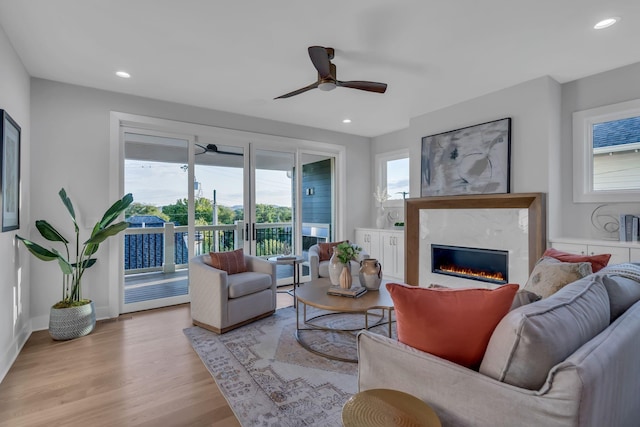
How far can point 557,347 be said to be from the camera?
0.99 m

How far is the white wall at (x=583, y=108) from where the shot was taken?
3129mm

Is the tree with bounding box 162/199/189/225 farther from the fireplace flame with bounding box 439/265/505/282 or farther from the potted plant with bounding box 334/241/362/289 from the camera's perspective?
the fireplace flame with bounding box 439/265/505/282

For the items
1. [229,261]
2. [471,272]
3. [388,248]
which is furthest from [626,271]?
[388,248]

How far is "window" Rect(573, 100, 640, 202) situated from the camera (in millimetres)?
3117

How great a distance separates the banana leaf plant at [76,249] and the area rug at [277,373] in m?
1.28

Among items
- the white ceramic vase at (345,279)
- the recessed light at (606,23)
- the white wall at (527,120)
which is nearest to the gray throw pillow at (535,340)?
the white ceramic vase at (345,279)

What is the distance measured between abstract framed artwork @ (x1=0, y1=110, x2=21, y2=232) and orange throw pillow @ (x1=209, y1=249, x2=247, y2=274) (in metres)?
1.72

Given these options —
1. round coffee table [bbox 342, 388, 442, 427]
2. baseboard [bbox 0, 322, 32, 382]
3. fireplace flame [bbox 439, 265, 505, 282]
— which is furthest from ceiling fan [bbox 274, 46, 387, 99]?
baseboard [bbox 0, 322, 32, 382]

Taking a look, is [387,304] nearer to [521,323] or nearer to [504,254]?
[521,323]

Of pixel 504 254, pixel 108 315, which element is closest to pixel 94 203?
pixel 108 315

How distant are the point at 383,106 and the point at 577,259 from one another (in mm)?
2952

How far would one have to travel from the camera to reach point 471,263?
419 centimetres

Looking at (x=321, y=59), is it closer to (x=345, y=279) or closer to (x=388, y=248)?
(x=345, y=279)

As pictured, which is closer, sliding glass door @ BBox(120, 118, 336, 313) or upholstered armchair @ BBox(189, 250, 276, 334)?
upholstered armchair @ BBox(189, 250, 276, 334)
